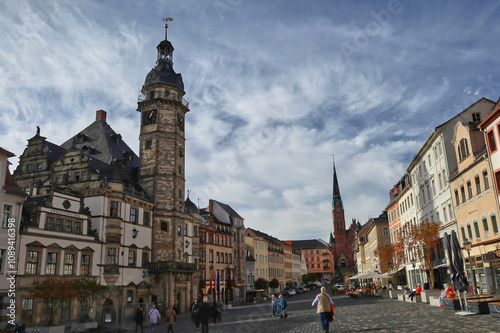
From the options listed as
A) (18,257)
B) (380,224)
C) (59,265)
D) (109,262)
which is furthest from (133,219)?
(380,224)

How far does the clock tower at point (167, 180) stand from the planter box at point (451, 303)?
2957 centimetres

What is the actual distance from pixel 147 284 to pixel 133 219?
7367 millimetres

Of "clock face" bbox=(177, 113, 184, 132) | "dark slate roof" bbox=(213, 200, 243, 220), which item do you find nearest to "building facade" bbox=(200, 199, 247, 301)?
"dark slate roof" bbox=(213, 200, 243, 220)

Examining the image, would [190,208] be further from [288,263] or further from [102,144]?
[288,263]

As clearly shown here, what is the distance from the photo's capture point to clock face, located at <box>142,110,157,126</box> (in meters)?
52.2

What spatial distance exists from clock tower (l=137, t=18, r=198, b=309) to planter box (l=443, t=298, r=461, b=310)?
2957 centimetres

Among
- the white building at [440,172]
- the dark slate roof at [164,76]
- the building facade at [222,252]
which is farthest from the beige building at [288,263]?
the dark slate roof at [164,76]

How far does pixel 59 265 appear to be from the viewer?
114 ft

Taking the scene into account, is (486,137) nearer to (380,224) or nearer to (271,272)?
(380,224)

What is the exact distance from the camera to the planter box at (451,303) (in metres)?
23.8

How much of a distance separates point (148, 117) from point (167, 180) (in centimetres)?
878

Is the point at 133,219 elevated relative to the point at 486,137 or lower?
lower

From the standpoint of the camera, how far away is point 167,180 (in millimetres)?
50375

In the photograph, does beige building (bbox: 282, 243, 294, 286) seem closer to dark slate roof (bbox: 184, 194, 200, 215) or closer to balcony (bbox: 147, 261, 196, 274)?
dark slate roof (bbox: 184, 194, 200, 215)
